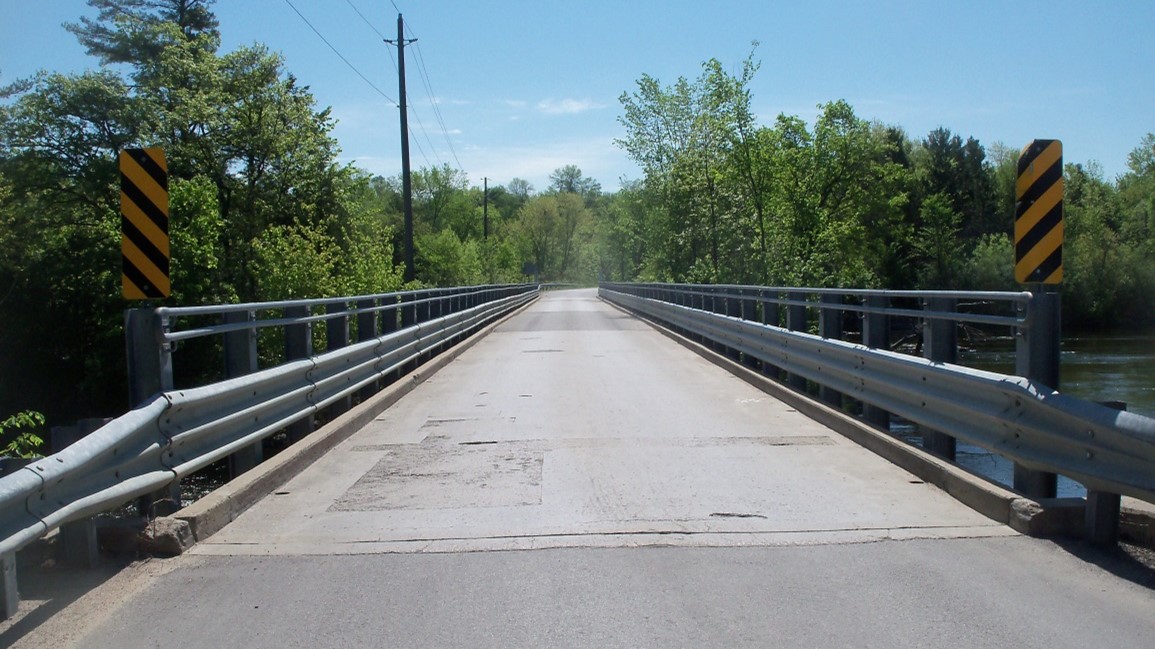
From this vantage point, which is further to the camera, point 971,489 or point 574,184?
point 574,184

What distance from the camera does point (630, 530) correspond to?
562cm

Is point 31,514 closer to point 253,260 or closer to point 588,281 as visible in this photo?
point 253,260

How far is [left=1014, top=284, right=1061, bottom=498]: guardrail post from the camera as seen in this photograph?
5.61m

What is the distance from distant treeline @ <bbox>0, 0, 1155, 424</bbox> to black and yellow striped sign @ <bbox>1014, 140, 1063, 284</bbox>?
28.2m

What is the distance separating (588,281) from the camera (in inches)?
5704

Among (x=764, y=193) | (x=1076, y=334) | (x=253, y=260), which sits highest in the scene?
(x=764, y=193)

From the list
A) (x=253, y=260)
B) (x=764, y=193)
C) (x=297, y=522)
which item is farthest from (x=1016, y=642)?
(x=764, y=193)

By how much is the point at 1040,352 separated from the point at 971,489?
1032 millimetres

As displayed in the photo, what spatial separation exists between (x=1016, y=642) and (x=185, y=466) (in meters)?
4.58

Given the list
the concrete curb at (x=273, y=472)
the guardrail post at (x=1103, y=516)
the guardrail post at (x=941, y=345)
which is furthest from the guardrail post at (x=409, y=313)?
the guardrail post at (x=1103, y=516)

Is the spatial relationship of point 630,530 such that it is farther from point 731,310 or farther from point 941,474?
point 731,310

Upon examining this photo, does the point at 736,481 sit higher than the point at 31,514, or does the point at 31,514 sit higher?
the point at 31,514

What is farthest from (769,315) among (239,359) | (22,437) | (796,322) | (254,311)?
(22,437)

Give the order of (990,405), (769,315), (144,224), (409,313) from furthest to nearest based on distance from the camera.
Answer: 1. (409,313)
2. (769,315)
3. (144,224)
4. (990,405)
